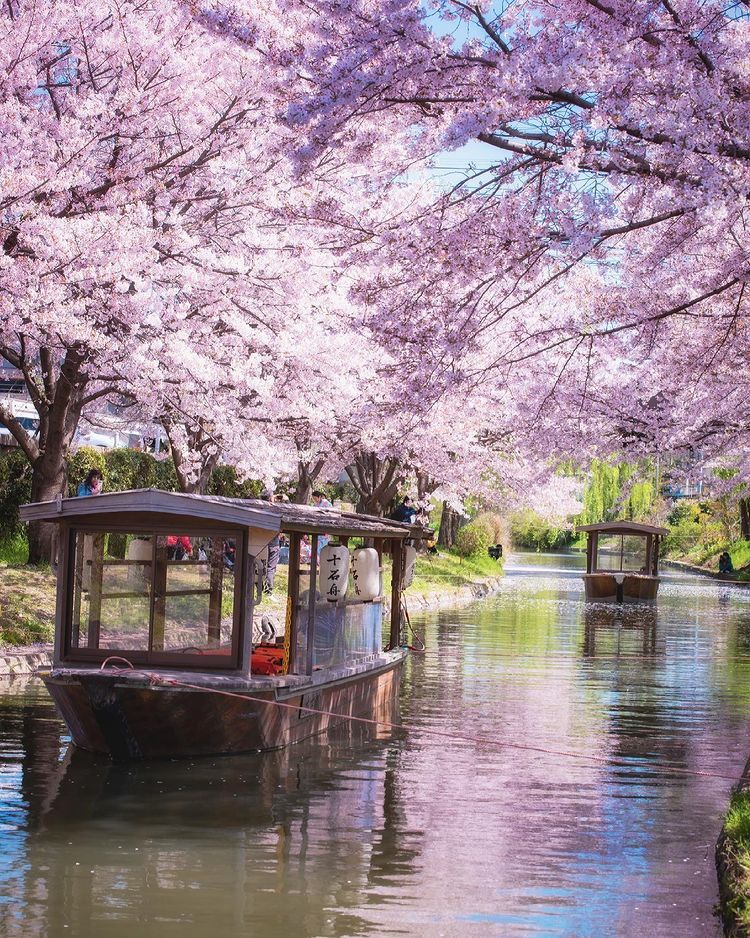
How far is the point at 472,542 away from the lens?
47469 mm

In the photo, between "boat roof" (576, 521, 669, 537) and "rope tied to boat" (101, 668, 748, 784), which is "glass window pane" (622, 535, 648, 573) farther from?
"rope tied to boat" (101, 668, 748, 784)

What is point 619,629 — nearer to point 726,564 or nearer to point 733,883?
point 733,883

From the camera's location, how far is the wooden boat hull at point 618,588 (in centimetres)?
3719

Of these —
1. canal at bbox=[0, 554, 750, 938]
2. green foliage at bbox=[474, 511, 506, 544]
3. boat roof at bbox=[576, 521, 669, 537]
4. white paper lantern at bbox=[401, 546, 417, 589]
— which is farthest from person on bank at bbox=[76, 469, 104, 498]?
green foliage at bbox=[474, 511, 506, 544]

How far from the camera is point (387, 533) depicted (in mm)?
14977

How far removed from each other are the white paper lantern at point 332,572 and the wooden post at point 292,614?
66 cm

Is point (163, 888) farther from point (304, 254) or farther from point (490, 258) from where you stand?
point (304, 254)

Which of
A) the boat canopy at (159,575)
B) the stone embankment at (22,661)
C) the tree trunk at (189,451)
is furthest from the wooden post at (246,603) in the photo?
the tree trunk at (189,451)

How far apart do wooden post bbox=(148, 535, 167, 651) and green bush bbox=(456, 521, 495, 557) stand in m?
35.5

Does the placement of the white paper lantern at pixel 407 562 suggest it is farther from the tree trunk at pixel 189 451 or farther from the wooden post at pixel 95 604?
the wooden post at pixel 95 604

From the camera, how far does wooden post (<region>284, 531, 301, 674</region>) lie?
497 inches

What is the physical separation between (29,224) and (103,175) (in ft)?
5.57

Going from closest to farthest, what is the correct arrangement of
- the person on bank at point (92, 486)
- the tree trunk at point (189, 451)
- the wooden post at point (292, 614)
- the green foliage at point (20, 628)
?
the wooden post at point (292, 614)
the green foliage at point (20, 628)
the person on bank at point (92, 486)
the tree trunk at point (189, 451)

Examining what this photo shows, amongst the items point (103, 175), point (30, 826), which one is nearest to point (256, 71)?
point (103, 175)
